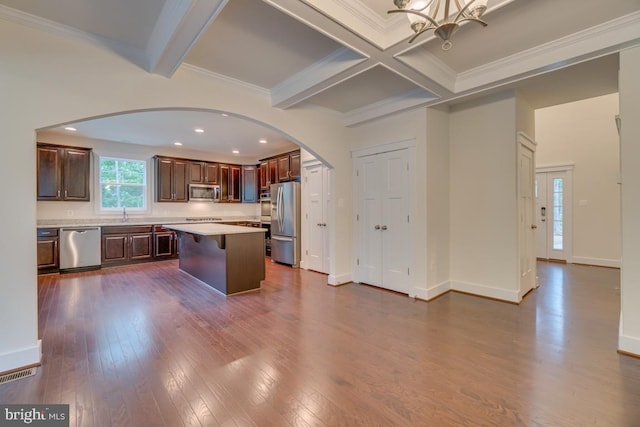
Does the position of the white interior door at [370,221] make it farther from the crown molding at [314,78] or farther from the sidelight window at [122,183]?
the sidelight window at [122,183]

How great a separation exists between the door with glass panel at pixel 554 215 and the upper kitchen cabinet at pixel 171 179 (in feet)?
26.4

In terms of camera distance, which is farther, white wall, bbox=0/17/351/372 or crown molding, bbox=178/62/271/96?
crown molding, bbox=178/62/271/96

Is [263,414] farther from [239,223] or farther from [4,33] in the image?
[239,223]

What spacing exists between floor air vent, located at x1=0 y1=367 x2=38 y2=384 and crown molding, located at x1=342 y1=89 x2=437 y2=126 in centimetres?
428

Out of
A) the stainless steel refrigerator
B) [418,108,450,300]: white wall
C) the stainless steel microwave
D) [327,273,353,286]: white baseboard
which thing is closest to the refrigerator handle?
the stainless steel refrigerator

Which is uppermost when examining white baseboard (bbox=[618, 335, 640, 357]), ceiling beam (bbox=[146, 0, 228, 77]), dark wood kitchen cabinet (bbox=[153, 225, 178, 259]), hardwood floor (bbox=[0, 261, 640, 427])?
ceiling beam (bbox=[146, 0, 228, 77])

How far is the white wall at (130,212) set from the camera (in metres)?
5.38

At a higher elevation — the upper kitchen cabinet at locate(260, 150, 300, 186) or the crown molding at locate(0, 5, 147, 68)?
the crown molding at locate(0, 5, 147, 68)

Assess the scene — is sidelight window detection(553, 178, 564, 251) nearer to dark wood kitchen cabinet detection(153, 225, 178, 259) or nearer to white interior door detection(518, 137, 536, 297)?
white interior door detection(518, 137, 536, 297)

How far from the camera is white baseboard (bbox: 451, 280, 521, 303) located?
347 centimetres

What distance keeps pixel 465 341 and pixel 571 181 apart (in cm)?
533

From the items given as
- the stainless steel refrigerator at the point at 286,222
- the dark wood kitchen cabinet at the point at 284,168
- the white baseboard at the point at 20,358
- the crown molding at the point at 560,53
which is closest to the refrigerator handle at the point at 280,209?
the stainless steel refrigerator at the point at 286,222

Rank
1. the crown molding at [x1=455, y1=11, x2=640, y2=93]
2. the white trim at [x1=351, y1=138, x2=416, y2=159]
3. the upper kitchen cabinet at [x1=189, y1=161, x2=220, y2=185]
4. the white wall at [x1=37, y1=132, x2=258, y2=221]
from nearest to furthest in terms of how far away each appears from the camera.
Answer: the crown molding at [x1=455, y1=11, x2=640, y2=93] < the white trim at [x1=351, y1=138, x2=416, y2=159] < the white wall at [x1=37, y1=132, x2=258, y2=221] < the upper kitchen cabinet at [x1=189, y1=161, x2=220, y2=185]

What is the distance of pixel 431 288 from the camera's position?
3.67m
